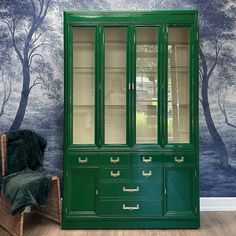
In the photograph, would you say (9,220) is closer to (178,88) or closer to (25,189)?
(25,189)

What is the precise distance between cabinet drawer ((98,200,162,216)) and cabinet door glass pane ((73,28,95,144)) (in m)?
0.68

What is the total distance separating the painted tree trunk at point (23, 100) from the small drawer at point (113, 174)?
1.26 meters

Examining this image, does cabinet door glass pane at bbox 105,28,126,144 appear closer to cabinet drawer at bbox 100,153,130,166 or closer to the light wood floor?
cabinet drawer at bbox 100,153,130,166

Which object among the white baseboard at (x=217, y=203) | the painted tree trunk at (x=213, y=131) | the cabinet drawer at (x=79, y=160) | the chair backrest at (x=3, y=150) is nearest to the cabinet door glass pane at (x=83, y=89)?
the cabinet drawer at (x=79, y=160)

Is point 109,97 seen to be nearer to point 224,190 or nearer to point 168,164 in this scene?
point 168,164

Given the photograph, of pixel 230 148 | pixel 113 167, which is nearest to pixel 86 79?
pixel 113 167

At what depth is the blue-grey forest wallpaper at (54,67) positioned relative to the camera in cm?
431

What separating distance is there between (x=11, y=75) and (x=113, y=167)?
65.2 inches

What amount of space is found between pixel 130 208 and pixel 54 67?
6.02 ft

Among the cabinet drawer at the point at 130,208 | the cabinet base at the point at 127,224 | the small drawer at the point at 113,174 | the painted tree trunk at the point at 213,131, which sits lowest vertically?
the cabinet base at the point at 127,224

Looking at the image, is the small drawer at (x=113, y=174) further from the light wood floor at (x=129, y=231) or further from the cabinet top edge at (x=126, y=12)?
the cabinet top edge at (x=126, y=12)

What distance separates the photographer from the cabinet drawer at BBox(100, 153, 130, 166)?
379 cm

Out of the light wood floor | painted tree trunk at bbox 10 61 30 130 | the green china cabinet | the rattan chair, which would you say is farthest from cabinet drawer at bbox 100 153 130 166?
painted tree trunk at bbox 10 61 30 130

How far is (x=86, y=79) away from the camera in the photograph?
387 centimetres
